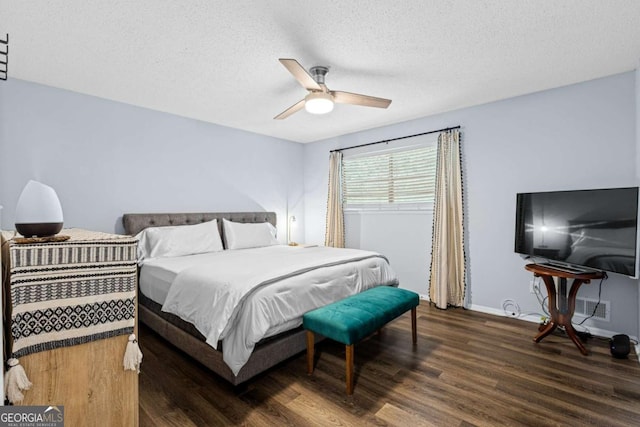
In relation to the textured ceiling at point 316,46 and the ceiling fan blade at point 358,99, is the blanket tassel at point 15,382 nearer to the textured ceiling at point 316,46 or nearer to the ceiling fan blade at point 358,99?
the textured ceiling at point 316,46

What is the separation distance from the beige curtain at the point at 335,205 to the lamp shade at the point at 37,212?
12.7 ft

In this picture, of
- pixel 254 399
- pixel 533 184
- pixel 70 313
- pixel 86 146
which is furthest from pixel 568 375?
pixel 86 146

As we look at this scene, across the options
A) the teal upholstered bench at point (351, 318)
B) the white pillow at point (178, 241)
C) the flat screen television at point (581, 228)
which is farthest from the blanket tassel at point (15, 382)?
the flat screen television at point (581, 228)

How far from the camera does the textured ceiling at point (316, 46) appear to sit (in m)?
1.85

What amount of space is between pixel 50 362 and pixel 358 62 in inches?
103

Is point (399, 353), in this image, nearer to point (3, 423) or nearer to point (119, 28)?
point (3, 423)

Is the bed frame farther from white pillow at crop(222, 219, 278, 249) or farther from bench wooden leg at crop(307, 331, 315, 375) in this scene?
white pillow at crop(222, 219, 278, 249)

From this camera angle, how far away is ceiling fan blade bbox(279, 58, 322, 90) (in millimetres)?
2008

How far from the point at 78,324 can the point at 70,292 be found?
4.9 inches

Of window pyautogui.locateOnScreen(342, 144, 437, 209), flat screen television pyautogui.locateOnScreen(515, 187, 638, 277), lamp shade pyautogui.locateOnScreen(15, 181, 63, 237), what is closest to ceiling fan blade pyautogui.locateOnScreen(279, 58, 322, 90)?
lamp shade pyautogui.locateOnScreen(15, 181, 63, 237)

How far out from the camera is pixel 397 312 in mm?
2414

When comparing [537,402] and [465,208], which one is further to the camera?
[465,208]

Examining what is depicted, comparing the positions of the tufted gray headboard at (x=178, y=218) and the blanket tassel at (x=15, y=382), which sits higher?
the tufted gray headboard at (x=178, y=218)

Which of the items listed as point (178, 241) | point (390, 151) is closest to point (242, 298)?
point (178, 241)
